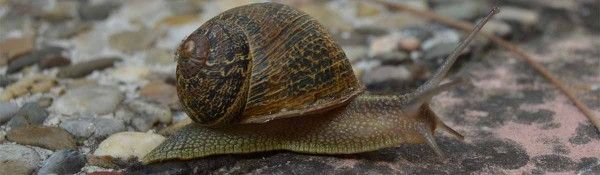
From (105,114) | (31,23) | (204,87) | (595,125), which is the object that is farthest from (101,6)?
(595,125)

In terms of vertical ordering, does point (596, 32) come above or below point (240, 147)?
above

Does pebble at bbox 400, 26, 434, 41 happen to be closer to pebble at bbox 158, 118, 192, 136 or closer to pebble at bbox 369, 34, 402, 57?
pebble at bbox 369, 34, 402, 57

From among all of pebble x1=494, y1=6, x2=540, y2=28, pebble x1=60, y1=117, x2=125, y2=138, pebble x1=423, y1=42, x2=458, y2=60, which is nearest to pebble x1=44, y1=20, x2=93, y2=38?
pebble x1=60, y1=117, x2=125, y2=138

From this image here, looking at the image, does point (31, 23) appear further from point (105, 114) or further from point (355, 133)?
point (355, 133)

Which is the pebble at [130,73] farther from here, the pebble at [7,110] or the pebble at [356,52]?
the pebble at [356,52]

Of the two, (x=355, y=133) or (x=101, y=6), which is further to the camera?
(x=101, y=6)

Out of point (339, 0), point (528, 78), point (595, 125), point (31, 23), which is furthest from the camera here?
point (339, 0)

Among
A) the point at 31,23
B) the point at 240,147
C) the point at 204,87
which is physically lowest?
the point at 240,147
